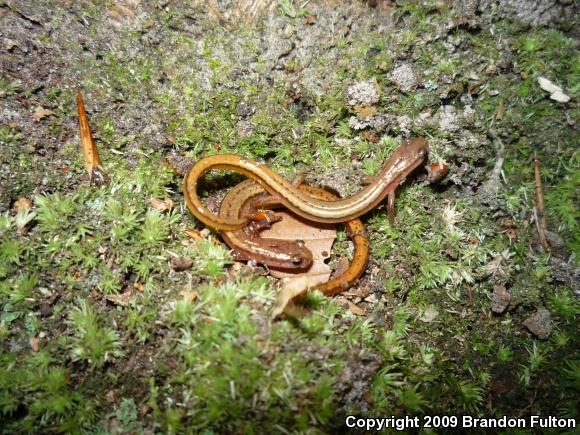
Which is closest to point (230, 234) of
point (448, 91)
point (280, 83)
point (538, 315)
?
point (280, 83)

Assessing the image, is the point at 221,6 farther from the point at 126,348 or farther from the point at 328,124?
the point at 126,348

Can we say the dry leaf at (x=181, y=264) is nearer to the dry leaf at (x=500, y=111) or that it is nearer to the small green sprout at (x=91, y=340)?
the small green sprout at (x=91, y=340)

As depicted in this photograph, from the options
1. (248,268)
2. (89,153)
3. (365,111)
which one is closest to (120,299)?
(248,268)

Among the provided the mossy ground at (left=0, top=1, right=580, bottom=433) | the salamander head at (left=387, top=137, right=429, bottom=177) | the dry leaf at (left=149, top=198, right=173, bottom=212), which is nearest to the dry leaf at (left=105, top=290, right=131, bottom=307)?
the mossy ground at (left=0, top=1, right=580, bottom=433)

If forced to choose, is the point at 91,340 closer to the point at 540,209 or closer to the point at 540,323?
the point at 540,323

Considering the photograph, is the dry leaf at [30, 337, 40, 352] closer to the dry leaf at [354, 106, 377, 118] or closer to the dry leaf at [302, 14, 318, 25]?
the dry leaf at [354, 106, 377, 118]

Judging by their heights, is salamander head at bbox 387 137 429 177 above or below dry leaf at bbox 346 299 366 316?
above

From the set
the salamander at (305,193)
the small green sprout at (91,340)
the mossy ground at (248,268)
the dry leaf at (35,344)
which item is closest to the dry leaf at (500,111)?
the mossy ground at (248,268)
